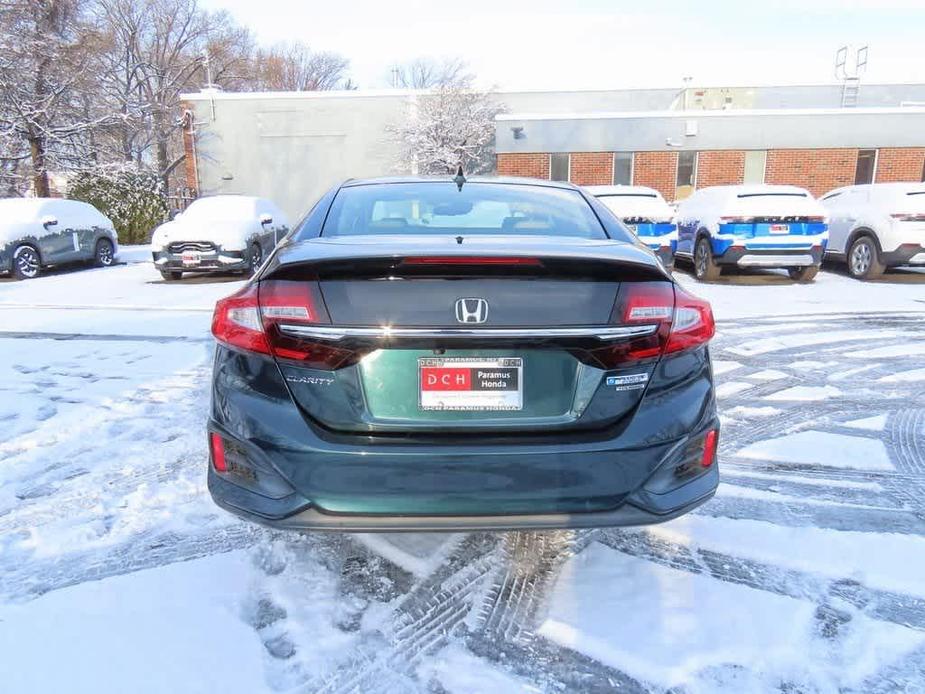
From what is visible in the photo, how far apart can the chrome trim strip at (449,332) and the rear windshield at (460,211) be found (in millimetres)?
627

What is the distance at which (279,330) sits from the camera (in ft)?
6.41

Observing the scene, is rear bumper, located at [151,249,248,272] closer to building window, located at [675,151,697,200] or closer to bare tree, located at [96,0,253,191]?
building window, located at [675,151,697,200]

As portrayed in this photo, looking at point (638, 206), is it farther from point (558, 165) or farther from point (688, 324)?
point (558, 165)

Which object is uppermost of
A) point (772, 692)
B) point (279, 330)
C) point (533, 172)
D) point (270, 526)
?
point (533, 172)

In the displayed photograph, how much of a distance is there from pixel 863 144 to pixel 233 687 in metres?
24.7

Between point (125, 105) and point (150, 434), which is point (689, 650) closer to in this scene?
point (150, 434)

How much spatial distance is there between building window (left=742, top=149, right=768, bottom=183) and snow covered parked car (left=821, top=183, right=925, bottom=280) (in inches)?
401

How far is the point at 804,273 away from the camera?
1079cm

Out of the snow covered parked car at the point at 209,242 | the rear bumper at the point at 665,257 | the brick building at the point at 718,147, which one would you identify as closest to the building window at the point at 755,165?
the brick building at the point at 718,147

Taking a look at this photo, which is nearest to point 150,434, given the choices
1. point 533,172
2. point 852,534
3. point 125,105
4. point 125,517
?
point 125,517

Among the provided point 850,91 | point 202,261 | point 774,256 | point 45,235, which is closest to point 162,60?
point 45,235

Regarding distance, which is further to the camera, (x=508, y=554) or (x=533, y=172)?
(x=533, y=172)

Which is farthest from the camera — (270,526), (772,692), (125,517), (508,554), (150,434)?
(150,434)

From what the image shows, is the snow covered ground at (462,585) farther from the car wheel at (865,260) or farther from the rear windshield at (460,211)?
the car wheel at (865,260)
